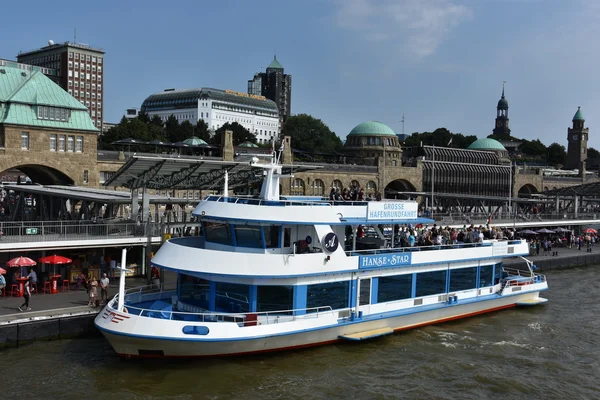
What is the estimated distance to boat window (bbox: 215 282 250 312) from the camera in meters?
22.0

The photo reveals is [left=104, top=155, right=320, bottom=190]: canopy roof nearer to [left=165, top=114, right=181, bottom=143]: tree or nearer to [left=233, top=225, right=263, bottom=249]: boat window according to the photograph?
[left=233, top=225, right=263, bottom=249]: boat window

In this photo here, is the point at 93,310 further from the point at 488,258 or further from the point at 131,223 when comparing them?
the point at 488,258

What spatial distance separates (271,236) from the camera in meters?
23.0

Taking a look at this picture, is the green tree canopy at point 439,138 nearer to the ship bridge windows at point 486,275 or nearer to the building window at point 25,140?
the building window at point 25,140

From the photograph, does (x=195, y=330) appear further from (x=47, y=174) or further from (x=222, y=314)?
(x=47, y=174)

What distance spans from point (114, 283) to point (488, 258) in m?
18.4

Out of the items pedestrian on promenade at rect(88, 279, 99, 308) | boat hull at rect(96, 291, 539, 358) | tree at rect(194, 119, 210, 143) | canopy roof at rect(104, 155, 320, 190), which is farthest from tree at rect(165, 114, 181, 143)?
boat hull at rect(96, 291, 539, 358)

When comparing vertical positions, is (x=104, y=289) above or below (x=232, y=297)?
below

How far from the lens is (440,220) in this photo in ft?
177

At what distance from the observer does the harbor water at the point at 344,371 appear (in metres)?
19.2

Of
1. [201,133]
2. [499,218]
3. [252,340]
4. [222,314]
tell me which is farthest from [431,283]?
[201,133]

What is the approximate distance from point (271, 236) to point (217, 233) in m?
2.33

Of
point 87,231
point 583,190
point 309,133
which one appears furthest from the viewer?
point 309,133

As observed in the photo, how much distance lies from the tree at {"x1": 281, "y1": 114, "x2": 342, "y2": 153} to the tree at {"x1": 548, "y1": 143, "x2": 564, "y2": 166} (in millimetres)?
68757
